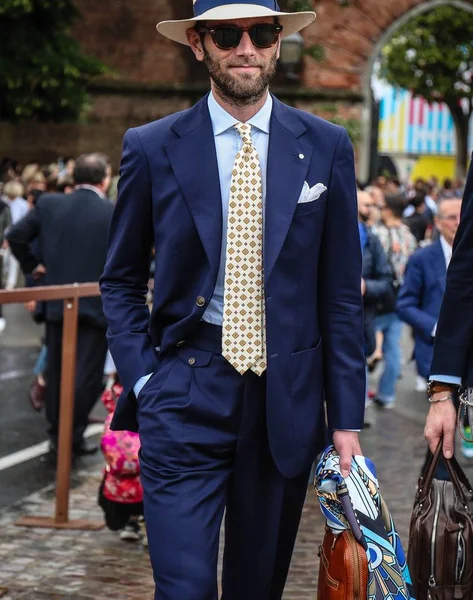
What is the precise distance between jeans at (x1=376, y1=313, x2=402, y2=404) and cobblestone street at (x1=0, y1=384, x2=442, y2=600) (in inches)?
122

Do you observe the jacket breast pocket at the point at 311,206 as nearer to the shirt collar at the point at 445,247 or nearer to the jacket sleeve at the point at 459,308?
the jacket sleeve at the point at 459,308

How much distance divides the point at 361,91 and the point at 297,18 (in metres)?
22.7

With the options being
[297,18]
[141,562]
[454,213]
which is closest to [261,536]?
[297,18]

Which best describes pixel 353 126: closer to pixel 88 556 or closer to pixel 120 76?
pixel 120 76

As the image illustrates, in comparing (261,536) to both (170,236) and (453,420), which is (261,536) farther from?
(170,236)

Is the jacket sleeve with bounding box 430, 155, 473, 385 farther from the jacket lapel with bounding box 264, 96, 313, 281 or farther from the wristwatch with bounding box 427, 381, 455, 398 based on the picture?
the jacket lapel with bounding box 264, 96, 313, 281

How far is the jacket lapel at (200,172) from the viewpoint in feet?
11.5

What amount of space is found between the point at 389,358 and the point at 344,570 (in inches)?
311

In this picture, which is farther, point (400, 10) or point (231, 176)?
point (400, 10)

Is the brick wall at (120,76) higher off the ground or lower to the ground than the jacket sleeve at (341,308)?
higher

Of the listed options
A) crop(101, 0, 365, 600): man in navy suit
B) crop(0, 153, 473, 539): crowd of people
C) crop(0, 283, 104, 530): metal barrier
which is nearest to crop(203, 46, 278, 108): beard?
crop(101, 0, 365, 600): man in navy suit

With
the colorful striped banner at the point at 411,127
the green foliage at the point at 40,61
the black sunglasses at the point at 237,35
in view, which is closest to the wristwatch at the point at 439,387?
the black sunglasses at the point at 237,35

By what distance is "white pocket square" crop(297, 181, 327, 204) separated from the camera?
3.56m

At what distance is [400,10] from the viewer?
84.1 feet
